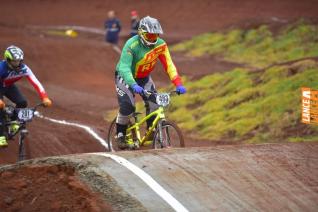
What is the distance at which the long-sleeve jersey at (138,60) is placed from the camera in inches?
450

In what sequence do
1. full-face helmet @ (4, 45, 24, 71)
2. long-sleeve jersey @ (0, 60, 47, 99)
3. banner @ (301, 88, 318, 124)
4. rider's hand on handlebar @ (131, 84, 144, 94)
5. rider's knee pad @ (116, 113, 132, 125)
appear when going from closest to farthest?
rider's hand on handlebar @ (131, 84, 144, 94) → rider's knee pad @ (116, 113, 132, 125) → full-face helmet @ (4, 45, 24, 71) → long-sleeve jersey @ (0, 60, 47, 99) → banner @ (301, 88, 318, 124)

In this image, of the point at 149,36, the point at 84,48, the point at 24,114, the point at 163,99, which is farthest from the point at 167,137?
the point at 84,48

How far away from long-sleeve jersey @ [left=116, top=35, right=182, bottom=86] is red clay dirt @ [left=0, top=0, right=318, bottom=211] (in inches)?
102

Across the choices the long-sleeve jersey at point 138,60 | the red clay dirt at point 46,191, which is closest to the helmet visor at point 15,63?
the long-sleeve jersey at point 138,60

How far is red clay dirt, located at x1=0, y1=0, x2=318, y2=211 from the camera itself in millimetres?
15125

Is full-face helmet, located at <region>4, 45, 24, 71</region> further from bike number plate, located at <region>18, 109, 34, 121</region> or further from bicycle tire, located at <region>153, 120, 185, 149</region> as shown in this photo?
bicycle tire, located at <region>153, 120, 185, 149</region>

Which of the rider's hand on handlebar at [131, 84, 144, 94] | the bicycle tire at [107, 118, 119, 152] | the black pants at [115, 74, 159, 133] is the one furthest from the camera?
the bicycle tire at [107, 118, 119, 152]

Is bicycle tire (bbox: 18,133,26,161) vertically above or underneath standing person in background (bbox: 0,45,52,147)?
underneath

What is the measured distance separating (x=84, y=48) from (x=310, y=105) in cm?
1791

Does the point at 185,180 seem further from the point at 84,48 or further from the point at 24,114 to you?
the point at 84,48

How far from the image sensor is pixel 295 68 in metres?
18.6

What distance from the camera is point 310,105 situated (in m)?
13.0

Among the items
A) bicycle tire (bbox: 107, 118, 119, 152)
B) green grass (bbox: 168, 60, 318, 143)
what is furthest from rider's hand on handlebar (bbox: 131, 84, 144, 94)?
green grass (bbox: 168, 60, 318, 143)

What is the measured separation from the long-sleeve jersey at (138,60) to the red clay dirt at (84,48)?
8.49 feet
